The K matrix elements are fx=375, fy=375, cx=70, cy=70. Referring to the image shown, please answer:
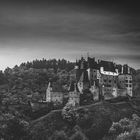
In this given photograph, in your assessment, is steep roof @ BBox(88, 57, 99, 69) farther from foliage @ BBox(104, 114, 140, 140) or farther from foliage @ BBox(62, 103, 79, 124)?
foliage @ BBox(104, 114, 140, 140)

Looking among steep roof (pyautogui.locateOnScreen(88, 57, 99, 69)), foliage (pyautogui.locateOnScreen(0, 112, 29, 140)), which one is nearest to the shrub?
foliage (pyautogui.locateOnScreen(0, 112, 29, 140))

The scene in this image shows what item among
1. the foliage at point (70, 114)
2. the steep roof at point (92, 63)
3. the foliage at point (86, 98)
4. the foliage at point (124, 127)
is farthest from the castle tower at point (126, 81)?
the foliage at point (70, 114)

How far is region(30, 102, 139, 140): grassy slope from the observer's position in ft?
73.8

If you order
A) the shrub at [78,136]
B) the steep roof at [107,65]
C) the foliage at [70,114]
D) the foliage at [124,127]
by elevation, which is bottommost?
the shrub at [78,136]

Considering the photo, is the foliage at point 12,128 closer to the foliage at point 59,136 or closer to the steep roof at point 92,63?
the foliage at point 59,136

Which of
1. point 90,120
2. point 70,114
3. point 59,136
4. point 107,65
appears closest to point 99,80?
point 107,65

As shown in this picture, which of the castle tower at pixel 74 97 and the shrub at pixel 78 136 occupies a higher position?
the castle tower at pixel 74 97

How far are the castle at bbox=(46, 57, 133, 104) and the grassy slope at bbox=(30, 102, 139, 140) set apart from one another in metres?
0.89

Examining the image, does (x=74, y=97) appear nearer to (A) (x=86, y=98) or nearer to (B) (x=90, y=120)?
(A) (x=86, y=98)

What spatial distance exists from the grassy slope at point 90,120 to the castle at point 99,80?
2.93 feet

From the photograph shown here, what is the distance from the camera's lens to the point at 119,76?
28.0m

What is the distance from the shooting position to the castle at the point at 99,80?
2583 centimetres

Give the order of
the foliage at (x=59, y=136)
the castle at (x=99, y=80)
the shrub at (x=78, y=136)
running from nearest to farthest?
the foliage at (x=59, y=136)
the shrub at (x=78, y=136)
the castle at (x=99, y=80)

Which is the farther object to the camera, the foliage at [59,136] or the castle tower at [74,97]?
the castle tower at [74,97]
